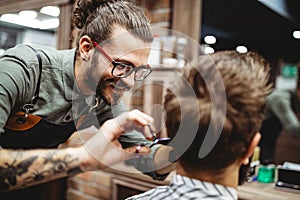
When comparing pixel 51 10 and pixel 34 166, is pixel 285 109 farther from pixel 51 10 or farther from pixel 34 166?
pixel 34 166

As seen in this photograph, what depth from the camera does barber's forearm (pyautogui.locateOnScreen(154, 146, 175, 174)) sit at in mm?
1448

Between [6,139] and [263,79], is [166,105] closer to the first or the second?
[263,79]

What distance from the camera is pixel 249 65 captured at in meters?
1.08

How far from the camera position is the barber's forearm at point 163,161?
145cm

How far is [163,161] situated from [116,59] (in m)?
0.48

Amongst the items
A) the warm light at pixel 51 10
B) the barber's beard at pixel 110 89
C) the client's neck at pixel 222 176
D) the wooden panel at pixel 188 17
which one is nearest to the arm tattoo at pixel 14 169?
the barber's beard at pixel 110 89

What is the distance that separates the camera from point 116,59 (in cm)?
137

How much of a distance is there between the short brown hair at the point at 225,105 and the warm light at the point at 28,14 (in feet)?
4.25

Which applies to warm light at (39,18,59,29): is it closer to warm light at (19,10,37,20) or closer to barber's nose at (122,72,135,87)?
warm light at (19,10,37,20)

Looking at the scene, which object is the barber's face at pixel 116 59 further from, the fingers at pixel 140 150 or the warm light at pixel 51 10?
the warm light at pixel 51 10

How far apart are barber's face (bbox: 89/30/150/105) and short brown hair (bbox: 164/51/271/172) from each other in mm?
300

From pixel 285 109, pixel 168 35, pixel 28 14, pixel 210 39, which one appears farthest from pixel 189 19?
pixel 285 109

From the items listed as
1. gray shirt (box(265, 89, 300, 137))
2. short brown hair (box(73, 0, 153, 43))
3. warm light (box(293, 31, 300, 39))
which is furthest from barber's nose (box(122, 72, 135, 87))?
warm light (box(293, 31, 300, 39))

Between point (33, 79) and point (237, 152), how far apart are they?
2.65 feet
